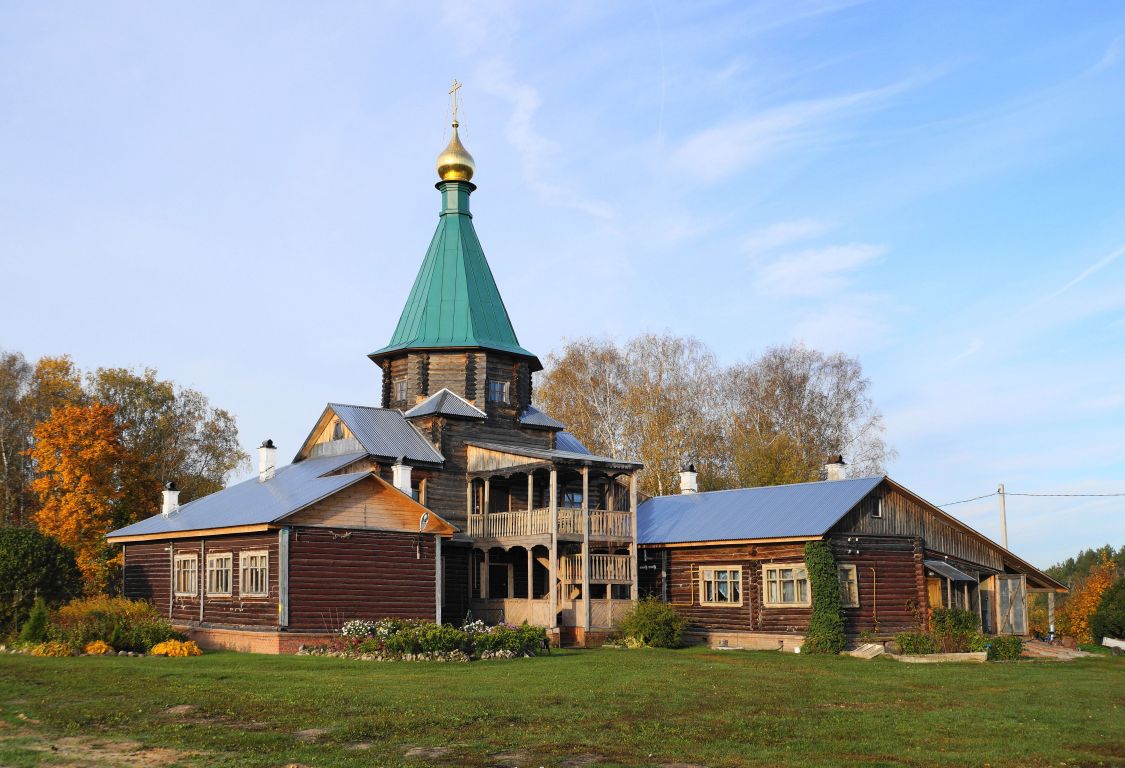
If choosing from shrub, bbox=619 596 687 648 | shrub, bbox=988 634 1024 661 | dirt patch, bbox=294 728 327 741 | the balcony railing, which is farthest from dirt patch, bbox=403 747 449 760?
shrub, bbox=988 634 1024 661

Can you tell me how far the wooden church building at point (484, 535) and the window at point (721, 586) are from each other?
68 mm

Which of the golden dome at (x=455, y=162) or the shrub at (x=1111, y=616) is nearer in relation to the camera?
the shrub at (x=1111, y=616)

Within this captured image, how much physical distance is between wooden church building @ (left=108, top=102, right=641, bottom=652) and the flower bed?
4.76ft

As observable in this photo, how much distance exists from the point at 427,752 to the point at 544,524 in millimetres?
20069

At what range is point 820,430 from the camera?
54.9m

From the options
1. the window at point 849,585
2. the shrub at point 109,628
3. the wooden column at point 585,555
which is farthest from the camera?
the wooden column at point 585,555

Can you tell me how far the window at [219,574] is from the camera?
97.1 ft

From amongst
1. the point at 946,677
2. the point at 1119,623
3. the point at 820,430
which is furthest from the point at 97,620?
the point at 820,430

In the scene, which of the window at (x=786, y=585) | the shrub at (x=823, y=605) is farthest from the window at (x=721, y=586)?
the shrub at (x=823, y=605)

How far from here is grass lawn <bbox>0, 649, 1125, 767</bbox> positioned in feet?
39.2

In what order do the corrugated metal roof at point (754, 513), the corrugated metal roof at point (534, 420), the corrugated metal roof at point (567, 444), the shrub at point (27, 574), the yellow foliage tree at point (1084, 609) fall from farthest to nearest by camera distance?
the corrugated metal roof at point (567, 444) → the yellow foliage tree at point (1084, 609) → the corrugated metal roof at point (534, 420) → the corrugated metal roof at point (754, 513) → the shrub at point (27, 574)

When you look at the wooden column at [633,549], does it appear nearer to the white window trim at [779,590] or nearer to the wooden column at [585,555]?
the wooden column at [585,555]

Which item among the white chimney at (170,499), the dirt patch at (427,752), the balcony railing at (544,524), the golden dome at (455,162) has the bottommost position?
the dirt patch at (427,752)

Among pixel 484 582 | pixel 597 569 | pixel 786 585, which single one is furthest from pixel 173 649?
pixel 786 585
